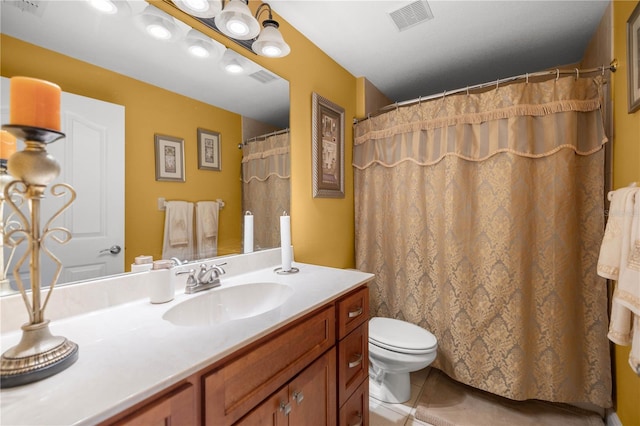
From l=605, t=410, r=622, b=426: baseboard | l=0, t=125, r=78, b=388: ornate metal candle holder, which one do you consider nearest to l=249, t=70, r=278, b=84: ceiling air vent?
l=0, t=125, r=78, b=388: ornate metal candle holder

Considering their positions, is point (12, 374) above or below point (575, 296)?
above

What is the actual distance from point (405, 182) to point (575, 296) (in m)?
1.15

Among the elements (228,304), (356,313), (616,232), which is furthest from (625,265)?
(228,304)

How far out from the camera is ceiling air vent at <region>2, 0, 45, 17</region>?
2.43 ft

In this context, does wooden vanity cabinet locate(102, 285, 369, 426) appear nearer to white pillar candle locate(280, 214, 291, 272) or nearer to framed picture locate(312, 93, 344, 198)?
white pillar candle locate(280, 214, 291, 272)

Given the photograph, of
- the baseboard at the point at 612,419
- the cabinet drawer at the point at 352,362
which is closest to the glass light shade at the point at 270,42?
the cabinet drawer at the point at 352,362

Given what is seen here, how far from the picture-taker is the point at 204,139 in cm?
122

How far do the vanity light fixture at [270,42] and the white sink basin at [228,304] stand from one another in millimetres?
1071

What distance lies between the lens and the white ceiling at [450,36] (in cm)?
148

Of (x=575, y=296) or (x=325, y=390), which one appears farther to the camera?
(x=575, y=296)

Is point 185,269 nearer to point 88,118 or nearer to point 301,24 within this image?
point 88,118

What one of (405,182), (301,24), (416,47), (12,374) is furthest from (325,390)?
(416,47)

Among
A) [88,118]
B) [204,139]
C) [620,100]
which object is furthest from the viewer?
[620,100]

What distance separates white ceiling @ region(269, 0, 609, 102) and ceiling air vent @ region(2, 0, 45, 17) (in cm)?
101
